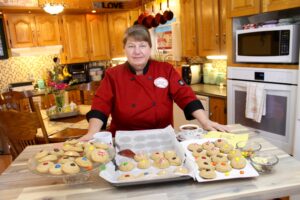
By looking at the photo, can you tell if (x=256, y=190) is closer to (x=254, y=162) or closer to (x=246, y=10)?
(x=254, y=162)

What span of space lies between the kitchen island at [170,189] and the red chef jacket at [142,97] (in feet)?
1.90

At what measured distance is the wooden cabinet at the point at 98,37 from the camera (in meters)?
4.87

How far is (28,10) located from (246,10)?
333 cm

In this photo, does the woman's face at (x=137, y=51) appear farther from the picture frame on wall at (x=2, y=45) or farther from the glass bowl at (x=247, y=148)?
the picture frame on wall at (x=2, y=45)

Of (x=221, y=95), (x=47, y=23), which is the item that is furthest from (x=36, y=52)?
(x=221, y=95)

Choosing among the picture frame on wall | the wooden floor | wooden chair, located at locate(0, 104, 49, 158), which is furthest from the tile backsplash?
wooden chair, located at locate(0, 104, 49, 158)

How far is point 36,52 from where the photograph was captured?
4340 millimetres

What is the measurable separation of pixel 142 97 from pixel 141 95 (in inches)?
0.5

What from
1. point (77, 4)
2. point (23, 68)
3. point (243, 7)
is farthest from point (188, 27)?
point (23, 68)

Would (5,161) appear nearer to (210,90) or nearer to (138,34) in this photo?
(210,90)

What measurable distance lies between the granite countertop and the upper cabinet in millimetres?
866

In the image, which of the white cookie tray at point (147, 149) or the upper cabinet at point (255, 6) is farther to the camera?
the upper cabinet at point (255, 6)

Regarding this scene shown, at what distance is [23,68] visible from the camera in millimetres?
4633

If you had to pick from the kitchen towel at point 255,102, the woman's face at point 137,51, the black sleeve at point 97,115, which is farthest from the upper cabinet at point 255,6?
the black sleeve at point 97,115
